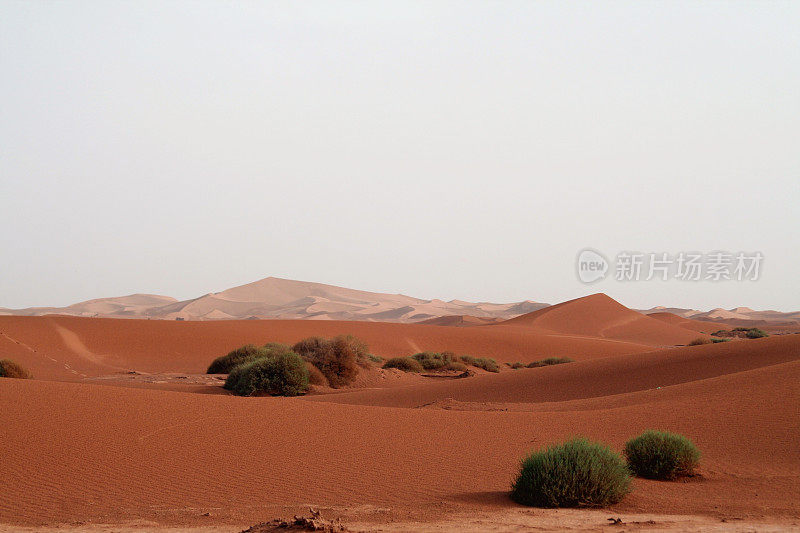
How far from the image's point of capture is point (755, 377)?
1662cm

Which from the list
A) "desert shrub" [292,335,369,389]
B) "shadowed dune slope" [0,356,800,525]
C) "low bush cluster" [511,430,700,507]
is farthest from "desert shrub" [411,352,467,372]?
"low bush cluster" [511,430,700,507]

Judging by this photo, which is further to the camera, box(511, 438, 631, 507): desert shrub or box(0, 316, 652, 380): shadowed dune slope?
box(0, 316, 652, 380): shadowed dune slope

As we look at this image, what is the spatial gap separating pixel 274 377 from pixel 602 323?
5943cm

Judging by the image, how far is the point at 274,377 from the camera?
77.8 ft

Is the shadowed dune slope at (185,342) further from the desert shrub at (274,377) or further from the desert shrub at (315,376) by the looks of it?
the desert shrub at (315,376)

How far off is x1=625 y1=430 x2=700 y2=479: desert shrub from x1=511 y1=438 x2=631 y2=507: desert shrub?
1.85 m

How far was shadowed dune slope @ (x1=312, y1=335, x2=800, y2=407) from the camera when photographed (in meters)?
22.0

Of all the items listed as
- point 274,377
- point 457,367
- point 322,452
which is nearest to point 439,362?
point 457,367

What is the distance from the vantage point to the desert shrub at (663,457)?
9883 millimetres

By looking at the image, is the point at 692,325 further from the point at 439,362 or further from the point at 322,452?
the point at 322,452

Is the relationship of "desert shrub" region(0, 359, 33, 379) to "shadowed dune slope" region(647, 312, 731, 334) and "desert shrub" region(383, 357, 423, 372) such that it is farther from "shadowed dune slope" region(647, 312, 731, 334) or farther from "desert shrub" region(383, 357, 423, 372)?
"shadowed dune slope" region(647, 312, 731, 334)

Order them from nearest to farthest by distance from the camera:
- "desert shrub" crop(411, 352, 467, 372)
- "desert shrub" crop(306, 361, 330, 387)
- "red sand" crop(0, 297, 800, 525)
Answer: "red sand" crop(0, 297, 800, 525), "desert shrub" crop(306, 361, 330, 387), "desert shrub" crop(411, 352, 467, 372)

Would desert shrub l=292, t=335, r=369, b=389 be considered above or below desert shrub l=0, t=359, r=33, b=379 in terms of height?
above

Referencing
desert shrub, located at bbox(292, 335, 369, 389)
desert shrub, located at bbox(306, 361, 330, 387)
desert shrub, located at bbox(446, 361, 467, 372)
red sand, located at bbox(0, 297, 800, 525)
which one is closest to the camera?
red sand, located at bbox(0, 297, 800, 525)
